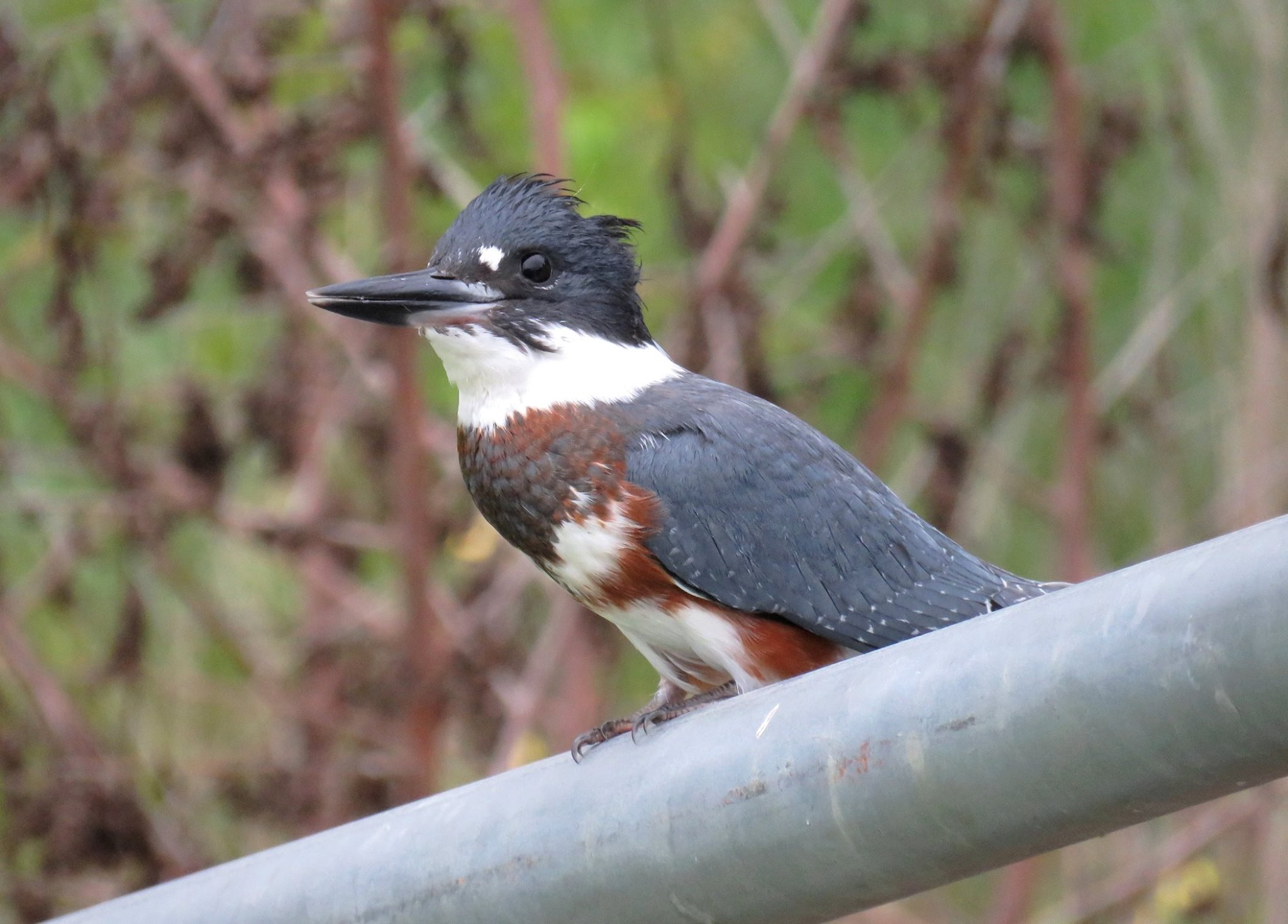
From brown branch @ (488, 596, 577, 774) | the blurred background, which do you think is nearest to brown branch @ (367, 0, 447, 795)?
the blurred background

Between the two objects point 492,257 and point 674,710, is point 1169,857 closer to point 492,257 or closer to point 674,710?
point 674,710

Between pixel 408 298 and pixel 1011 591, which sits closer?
pixel 408 298

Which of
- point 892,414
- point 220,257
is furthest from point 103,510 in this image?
Answer: point 892,414

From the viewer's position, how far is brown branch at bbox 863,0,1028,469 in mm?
3744

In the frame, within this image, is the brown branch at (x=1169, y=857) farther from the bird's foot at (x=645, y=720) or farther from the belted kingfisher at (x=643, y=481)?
the bird's foot at (x=645, y=720)

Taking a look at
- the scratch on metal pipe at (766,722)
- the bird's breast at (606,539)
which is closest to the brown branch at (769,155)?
the bird's breast at (606,539)

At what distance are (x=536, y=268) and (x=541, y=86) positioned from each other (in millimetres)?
1471

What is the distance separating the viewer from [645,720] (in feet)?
6.50

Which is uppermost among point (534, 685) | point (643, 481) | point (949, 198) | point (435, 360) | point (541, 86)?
point (541, 86)

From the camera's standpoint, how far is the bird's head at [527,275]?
7.66ft

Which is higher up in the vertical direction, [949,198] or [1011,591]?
[949,198]

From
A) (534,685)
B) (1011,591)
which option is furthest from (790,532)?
(534,685)

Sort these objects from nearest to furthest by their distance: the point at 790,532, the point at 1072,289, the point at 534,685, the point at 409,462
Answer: the point at 790,532 → the point at 409,462 → the point at 1072,289 → the point at 534,685

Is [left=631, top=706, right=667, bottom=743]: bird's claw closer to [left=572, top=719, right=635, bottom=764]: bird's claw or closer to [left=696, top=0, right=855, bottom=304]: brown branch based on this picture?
[left=572, top=719, right=635, bottom=764]: bird's claw
